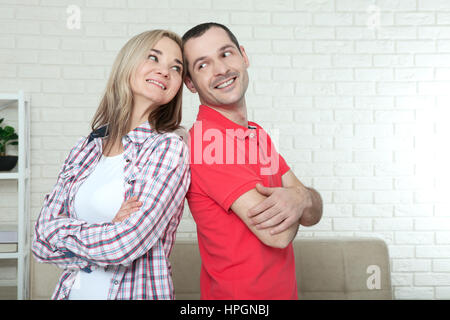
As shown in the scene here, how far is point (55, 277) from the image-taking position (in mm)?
2424

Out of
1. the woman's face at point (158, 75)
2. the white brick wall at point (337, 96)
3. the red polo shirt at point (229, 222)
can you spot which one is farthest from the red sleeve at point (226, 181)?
the white brick wall at point (337, 96)

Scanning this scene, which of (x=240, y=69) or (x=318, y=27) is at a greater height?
(x=318, y=27)

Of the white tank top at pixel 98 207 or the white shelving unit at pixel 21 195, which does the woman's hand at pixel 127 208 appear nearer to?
the white tank top at pixel 98 207

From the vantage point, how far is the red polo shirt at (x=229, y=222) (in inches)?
49.1

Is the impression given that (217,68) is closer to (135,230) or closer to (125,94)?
(125,94)

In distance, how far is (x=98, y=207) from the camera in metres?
1.32

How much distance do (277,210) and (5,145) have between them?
204 centimetres

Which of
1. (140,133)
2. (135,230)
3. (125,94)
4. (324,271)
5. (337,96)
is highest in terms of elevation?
(337,96)

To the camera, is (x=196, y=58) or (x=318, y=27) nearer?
(x=196, y=58)

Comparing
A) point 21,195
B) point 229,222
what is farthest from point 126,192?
point 21,195

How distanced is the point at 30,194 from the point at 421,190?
2561 millimetres

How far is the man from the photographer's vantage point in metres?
1.23

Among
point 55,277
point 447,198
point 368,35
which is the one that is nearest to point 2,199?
point 55,277
